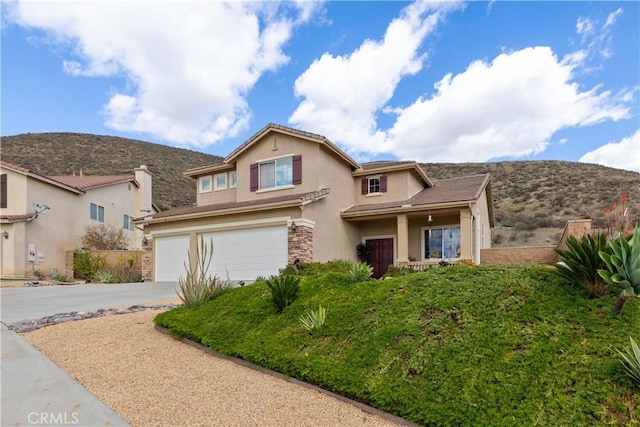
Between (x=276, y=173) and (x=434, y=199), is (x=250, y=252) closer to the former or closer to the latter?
(x=276, y=173)

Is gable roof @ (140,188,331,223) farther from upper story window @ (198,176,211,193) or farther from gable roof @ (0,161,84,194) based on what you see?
gable roof @ (0,161,84,194)

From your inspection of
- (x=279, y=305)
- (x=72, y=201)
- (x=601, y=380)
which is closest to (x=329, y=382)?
(x=279, y=305)

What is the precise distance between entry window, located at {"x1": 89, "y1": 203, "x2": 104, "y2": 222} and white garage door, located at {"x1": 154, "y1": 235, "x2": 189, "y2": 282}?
9811 millimetres

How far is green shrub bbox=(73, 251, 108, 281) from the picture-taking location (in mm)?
22781

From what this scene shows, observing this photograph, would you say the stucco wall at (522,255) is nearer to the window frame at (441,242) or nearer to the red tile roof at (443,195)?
the window frame at (441,242)

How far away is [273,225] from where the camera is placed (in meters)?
16.4

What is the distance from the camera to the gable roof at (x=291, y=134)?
17.3 meters

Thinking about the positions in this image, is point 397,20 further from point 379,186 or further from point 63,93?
point 63,93

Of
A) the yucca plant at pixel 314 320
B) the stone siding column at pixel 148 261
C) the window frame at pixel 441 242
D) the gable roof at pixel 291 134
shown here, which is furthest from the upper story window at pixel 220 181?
the yucca plant at pixel 314 320

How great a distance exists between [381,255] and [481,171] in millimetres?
31941

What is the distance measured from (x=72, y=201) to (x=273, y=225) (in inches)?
645

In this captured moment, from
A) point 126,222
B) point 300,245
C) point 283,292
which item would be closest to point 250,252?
point 300,245

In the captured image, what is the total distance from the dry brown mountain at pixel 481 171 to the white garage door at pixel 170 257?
64.1ft

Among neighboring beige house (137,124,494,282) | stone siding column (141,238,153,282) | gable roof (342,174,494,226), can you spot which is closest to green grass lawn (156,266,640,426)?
neighboring beige house (137,124,494,282)
